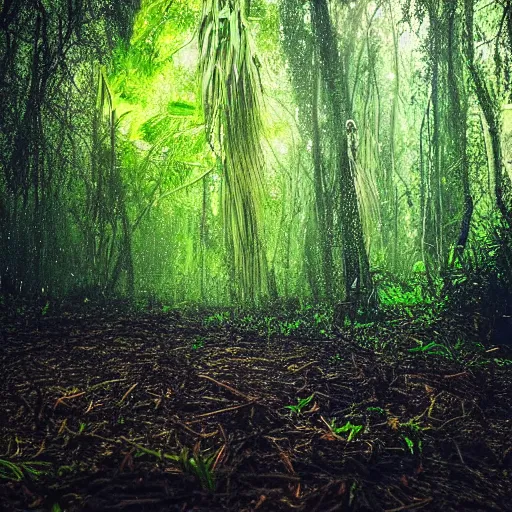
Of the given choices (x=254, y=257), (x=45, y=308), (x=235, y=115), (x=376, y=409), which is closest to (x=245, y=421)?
(x=376, y=409)

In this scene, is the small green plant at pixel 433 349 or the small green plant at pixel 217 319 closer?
the small green plant at pixel 433 349

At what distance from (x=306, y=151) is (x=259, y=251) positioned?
3.76 feet

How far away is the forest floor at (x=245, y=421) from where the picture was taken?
2.73 ft

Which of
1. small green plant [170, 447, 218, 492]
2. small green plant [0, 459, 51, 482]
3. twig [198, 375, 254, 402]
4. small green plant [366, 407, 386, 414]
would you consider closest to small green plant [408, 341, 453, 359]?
small green plant [366, 407, 386, 414]

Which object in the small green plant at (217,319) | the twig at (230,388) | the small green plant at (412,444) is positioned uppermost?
the small green plant at (217,319)

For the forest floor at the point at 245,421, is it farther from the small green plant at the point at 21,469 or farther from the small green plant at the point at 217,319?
the small green plant at the point at 217,319

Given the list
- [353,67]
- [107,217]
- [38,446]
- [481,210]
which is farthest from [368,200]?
[38,446]

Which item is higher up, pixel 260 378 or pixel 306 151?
pixel 306 151

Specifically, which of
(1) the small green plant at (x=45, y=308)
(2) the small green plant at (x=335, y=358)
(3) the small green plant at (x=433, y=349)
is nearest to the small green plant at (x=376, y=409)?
(2) the small green plant at (x=335, y=358)

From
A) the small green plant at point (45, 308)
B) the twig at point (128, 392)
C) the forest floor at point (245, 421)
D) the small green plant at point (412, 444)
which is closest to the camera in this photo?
the forest floor at point (245, 421)

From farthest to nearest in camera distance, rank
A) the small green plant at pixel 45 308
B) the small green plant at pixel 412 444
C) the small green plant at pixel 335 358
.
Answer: the small green plant at pixel 45 308 → the small green plant at pixel 335 358 → the small green plant at pixel 412 444

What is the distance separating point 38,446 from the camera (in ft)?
3.10

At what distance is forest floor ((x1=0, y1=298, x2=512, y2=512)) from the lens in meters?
0.83

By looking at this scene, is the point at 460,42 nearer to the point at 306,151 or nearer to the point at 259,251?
the point at 306,151
